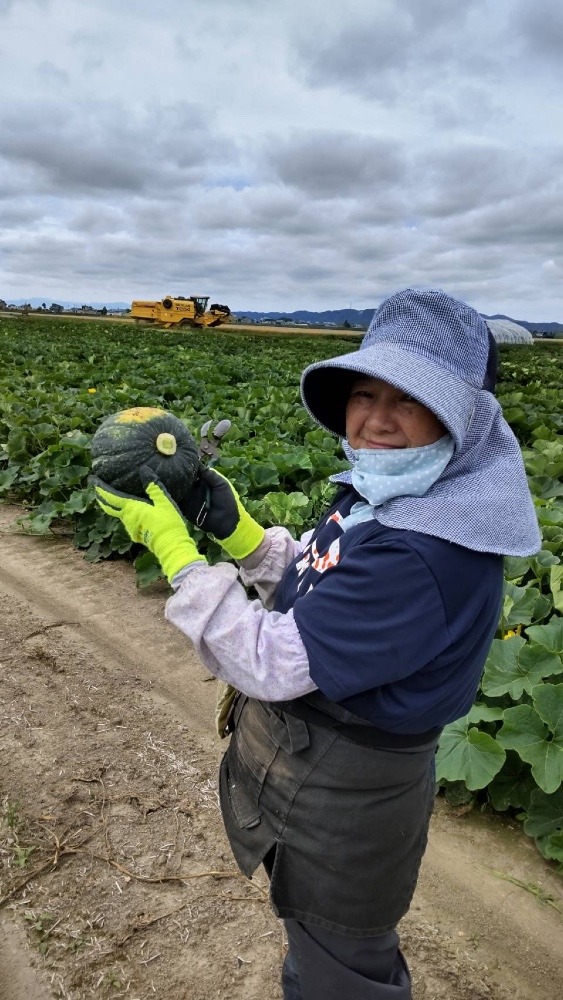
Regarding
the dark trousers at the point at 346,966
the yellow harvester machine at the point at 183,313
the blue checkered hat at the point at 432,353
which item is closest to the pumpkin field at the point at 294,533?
the dark trousers at the point at 346,966

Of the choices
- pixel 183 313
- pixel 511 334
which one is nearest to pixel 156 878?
pixel 183 313

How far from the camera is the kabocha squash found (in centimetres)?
193

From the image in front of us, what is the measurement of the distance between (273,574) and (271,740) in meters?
0.57

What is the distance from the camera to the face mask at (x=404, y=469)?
141cm

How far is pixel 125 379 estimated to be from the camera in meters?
12.0

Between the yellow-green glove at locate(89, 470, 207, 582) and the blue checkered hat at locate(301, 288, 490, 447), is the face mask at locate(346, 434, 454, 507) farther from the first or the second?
the yellow-green glove at locate(89, 470, 207, 582)

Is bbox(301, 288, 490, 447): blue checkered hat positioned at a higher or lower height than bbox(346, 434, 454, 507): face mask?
higher

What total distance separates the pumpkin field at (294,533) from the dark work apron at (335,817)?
85 centimetres

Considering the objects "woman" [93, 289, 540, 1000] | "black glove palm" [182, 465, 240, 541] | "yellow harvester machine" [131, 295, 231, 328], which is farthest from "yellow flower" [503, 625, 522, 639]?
"yellow harvester machine" [131, 295, 231, 328]

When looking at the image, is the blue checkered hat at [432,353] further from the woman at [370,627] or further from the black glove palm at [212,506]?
the black glove palm at [212,506]

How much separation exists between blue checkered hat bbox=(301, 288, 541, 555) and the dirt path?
1.81 m

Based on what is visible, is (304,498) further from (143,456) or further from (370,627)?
(370,627)

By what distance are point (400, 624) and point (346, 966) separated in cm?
97

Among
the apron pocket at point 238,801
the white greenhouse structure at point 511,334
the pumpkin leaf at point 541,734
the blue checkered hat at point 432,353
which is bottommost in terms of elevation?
the pumpkin leaf at point 541,734
